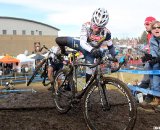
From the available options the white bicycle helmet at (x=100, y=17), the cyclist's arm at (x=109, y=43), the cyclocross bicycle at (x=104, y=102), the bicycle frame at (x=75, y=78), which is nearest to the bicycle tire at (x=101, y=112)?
the cyclocross bicycle at (x=104, y=102)

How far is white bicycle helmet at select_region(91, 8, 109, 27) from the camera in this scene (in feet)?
21.9

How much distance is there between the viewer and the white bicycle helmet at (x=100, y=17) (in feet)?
21.9

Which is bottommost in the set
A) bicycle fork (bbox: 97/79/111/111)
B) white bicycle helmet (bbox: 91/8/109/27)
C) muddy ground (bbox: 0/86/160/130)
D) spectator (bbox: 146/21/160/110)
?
muddy ground (bbox: 0/86/160/130)

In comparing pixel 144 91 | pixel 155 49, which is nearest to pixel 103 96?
pixel 155 49

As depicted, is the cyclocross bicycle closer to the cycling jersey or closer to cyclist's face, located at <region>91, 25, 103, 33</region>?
the cycling jersey

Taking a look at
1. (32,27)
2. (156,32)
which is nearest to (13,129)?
(156,32)

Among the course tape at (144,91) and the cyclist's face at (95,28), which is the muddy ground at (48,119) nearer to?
the course tape at (144,91)

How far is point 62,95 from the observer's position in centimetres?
762

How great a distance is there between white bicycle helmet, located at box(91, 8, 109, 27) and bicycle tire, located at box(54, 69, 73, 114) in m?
1.45

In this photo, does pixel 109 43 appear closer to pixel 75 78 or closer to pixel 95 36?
pixel 95 36

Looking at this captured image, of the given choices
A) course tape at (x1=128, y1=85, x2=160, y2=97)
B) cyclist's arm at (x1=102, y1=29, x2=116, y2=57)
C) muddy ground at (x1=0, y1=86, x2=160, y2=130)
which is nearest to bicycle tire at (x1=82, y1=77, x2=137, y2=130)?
muddy ground at (x1=0, y1=86, x2=160, y2=130)

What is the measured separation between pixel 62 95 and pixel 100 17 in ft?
6.61

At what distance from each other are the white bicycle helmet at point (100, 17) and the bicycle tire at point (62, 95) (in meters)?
1.45

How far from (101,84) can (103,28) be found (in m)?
1.68
